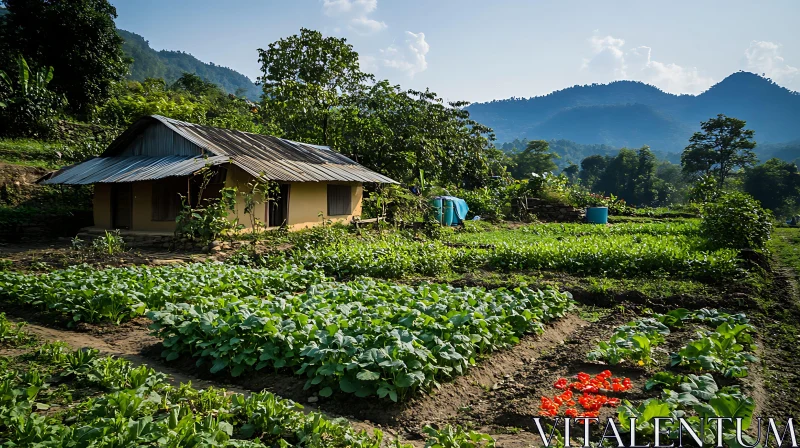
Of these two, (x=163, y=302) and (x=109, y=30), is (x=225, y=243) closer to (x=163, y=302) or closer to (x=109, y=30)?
(x=163, y=302)

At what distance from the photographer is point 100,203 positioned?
15.7 meters

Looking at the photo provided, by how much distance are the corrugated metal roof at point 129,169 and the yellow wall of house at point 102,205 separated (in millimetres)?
809

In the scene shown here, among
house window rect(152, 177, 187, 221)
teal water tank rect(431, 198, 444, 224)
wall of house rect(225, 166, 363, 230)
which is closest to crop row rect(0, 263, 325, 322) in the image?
wall of house rect(225, 166, 363, 230)

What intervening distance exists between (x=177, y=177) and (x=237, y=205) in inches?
84.0

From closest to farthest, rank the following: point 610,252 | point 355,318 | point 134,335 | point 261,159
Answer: point 355,318 < point 134,335 < point 610,252 < point 261,159

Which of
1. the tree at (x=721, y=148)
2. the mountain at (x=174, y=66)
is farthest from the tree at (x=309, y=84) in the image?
the mountain at (x=174, y=66)

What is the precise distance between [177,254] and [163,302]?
17.7ft

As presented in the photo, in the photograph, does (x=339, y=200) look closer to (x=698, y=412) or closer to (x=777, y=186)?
(x=698, y=412)

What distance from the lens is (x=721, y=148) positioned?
1994 inches

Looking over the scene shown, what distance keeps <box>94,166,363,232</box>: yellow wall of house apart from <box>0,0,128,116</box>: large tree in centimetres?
1123

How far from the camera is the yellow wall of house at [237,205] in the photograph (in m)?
14.9

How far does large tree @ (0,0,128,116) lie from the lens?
22391 mm

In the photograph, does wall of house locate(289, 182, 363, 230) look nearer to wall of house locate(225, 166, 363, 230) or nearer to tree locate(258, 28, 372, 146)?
wall of house locate(225, 166, 363, 230)

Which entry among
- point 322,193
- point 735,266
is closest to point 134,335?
point 735,266
